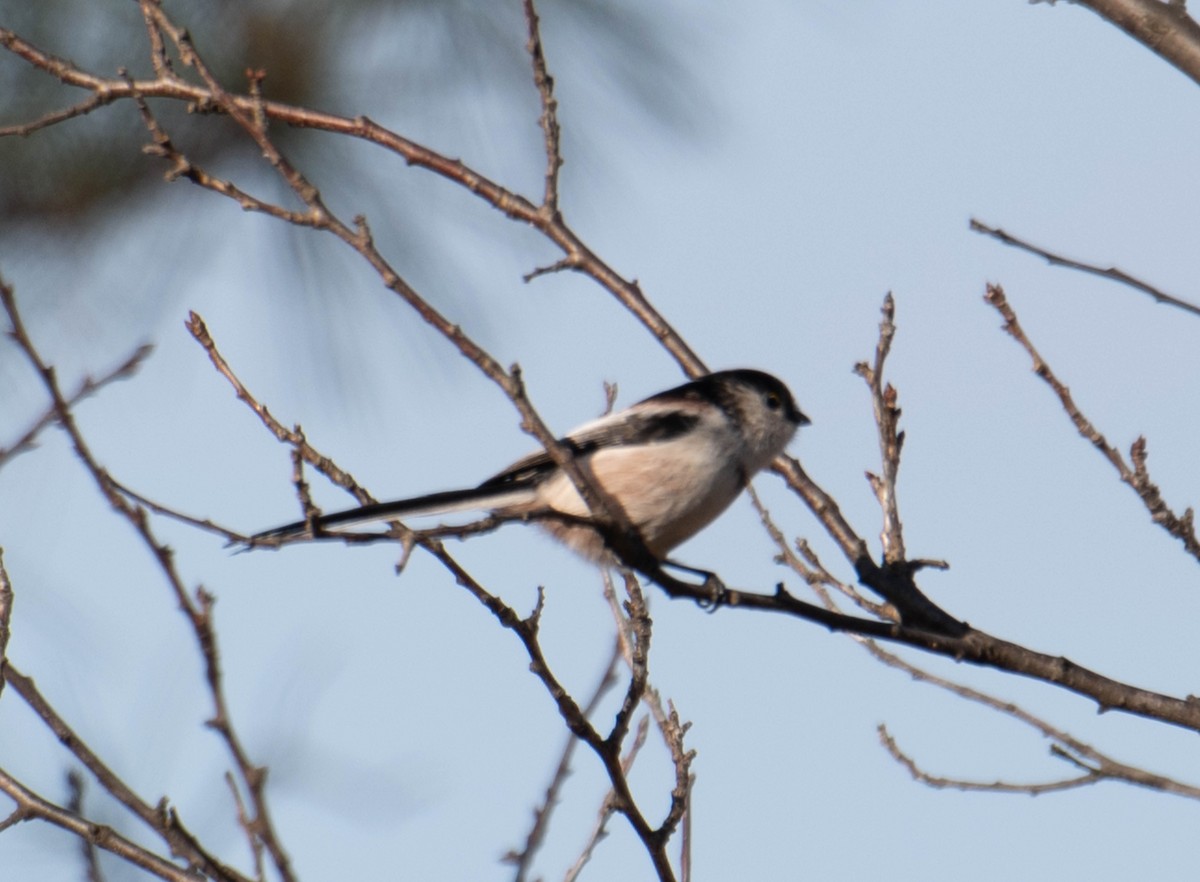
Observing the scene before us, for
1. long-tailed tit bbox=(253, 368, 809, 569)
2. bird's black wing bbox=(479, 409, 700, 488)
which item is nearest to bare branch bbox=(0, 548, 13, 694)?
long-tailed tit bbox=(253, 368, 809, 569)

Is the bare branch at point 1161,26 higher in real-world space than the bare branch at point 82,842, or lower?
higher

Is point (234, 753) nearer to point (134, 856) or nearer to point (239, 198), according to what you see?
point (134, 856)

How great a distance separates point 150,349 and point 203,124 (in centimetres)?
69

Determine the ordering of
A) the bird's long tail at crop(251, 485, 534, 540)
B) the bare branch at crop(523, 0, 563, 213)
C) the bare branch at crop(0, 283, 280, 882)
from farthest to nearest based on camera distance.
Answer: the bird's long tail at crop(251, 485, 534, 540)
the bare branch at crop(523, 0, 563, 213)
the bare branch at crop(0, 283, 280, 882)

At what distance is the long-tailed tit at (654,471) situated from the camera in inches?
155

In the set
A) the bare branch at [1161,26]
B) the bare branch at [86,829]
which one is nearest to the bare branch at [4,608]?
the bare branch at [86,829]

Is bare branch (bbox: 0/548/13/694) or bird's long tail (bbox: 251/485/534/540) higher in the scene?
bird's long tail (bbox: 251/485/534/540)

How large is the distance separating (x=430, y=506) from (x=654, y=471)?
70 cm

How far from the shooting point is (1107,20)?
9.09ft

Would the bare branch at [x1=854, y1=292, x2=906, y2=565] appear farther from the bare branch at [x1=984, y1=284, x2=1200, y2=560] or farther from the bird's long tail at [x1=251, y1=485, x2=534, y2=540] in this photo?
the bird's long tail at [x1=251, y1=485, x2=534, y2=540]

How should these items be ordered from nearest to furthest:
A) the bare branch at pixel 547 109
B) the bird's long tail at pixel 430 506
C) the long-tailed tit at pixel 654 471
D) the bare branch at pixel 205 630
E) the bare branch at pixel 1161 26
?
the bare branch at pixel 205 630 < the bare branch at pixel 1161 26 < the bare branch at pixel 547 109 < the bird's long tail at pixel 430 506 < the long-tailed tit at pixel 654 471

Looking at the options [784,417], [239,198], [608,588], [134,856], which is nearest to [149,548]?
[134,856]

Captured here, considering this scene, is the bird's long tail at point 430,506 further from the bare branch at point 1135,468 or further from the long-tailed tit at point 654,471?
the bare branch at point 1135,468

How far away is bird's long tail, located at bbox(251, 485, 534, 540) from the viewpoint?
10.7 feet
